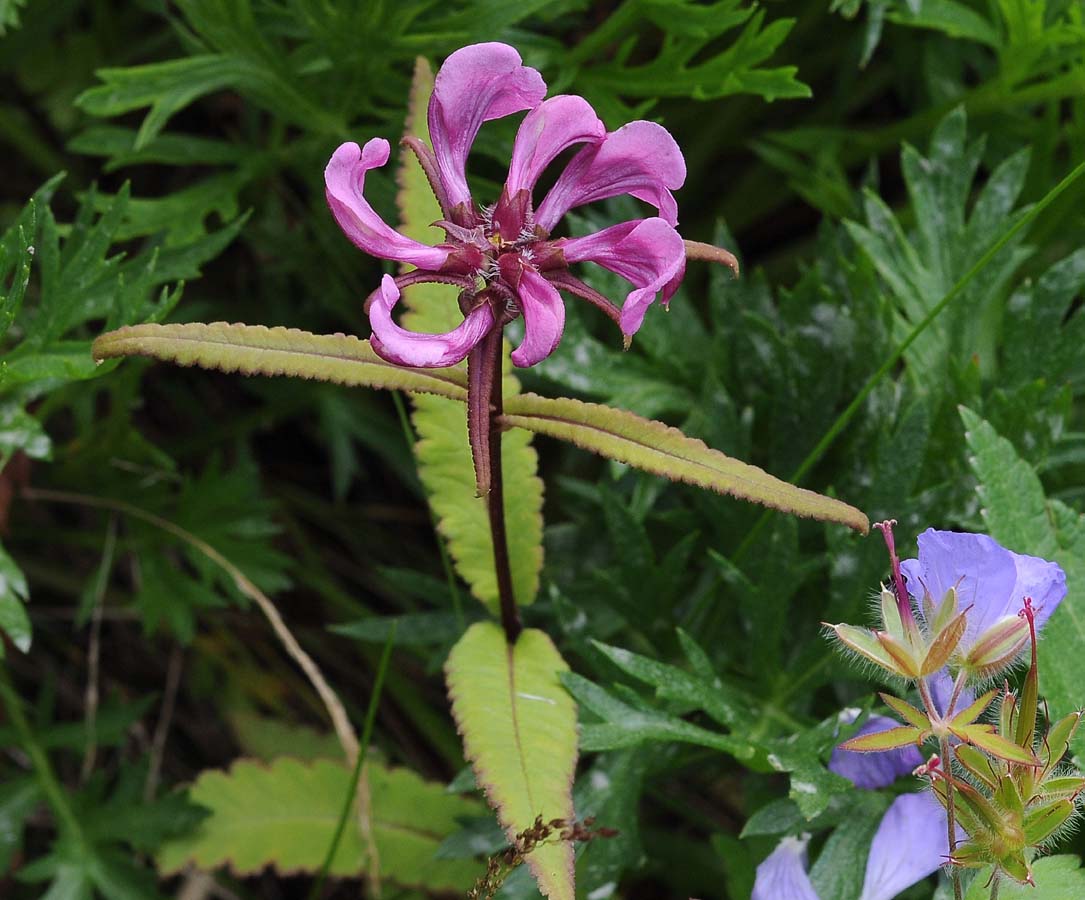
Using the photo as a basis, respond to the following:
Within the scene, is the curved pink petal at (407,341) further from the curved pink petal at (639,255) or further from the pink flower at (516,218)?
the curved pink petal at (639,255)

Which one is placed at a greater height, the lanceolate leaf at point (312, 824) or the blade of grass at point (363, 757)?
the blade of grass at point (363, 757)

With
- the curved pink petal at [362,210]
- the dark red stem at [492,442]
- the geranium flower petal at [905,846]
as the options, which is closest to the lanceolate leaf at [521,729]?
the dark red stem at [492,442]

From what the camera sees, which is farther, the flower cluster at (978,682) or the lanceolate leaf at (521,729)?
the lanceolate leaf at (521,729)

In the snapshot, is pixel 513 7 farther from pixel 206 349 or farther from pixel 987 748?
pixel 987 748

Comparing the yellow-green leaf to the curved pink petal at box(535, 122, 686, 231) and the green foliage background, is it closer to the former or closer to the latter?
the green foliage background

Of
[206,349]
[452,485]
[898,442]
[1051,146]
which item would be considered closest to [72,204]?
[452,485]

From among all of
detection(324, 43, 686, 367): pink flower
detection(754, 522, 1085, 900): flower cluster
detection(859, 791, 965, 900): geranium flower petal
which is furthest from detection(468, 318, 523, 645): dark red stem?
detection(859, 791, 965, 900): geranium flower petal

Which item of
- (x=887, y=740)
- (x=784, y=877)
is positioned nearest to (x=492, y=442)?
(x=887, y=740)
